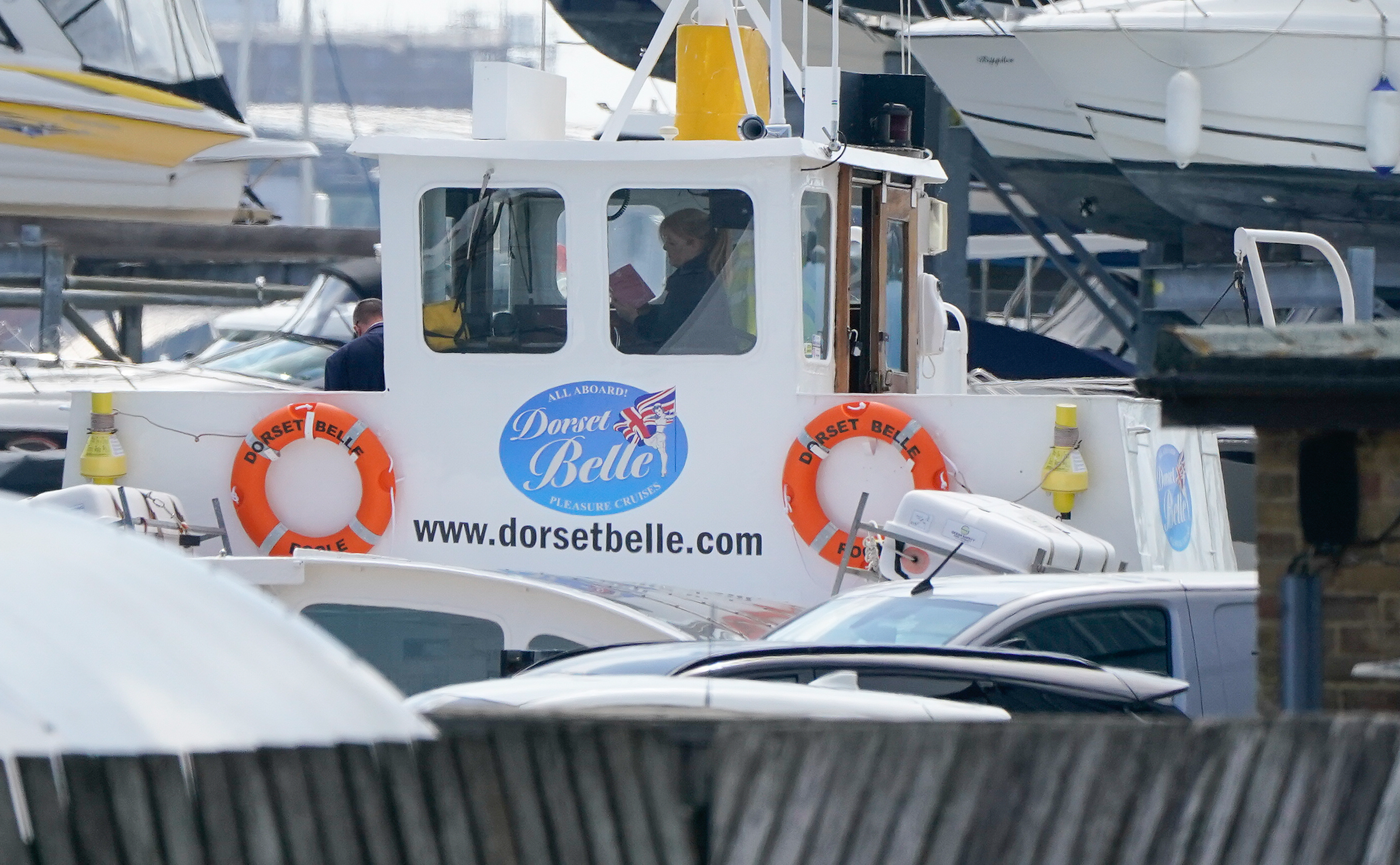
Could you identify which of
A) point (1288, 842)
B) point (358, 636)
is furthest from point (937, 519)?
point (1288, 842)

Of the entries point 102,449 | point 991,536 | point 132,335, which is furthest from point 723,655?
point 132,335

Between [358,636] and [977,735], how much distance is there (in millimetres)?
4033

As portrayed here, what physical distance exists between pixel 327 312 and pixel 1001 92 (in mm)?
8240

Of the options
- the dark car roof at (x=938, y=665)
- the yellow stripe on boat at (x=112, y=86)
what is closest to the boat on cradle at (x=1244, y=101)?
the yellow stripe on boat at (x=112, y=86)

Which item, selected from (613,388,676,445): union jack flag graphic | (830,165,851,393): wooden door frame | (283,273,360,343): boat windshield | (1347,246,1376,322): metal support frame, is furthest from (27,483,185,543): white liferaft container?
(1347,246,1376,322): metal support frame

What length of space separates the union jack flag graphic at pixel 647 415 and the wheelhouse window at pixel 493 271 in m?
0.43

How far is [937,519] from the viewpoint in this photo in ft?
21.6

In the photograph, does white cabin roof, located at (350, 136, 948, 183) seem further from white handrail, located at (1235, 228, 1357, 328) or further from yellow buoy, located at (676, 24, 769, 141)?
white handrail, located at (1235, 228, 1357, 328)

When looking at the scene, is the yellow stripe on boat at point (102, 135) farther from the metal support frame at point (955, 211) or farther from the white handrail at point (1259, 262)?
the white handrail at point (1259, 262)

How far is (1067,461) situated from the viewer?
713 centimetres

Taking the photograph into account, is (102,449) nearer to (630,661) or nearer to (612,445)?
(612,445)

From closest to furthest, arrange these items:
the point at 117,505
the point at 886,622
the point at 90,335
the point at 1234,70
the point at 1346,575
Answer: the point at 1346,575 < the point at 886,622 < the point at 117,505 < the point at 90,335 < the point at 1234,70

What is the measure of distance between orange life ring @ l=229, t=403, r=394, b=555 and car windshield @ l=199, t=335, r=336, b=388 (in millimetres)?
2758

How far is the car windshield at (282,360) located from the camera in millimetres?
10578
